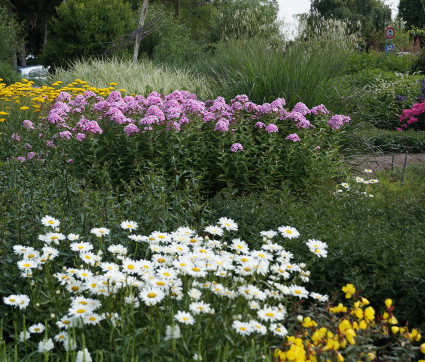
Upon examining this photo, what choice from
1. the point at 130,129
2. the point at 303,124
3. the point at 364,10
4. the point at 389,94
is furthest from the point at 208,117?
the point at 364,10

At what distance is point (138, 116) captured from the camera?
211 inches

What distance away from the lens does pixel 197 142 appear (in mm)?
4887

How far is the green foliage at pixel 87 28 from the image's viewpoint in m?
17.5

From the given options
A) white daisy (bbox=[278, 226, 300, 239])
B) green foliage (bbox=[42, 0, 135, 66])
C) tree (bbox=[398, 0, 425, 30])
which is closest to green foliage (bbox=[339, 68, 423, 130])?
white daisy (bbox=[278, 226, 300, 239])

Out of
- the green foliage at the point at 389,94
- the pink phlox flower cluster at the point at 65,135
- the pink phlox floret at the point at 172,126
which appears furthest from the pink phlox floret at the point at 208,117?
the green foliage at the point at 389,94

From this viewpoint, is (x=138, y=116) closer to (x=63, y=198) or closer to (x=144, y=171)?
(x=144, y=171)

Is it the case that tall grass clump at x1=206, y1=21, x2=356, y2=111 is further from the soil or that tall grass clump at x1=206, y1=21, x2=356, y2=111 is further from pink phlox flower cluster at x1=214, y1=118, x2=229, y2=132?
pink phlox flower cluster at x1=214, y1=118, x2=229, y2=132

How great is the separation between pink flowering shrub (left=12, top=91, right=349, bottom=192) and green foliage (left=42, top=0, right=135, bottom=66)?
13006mm

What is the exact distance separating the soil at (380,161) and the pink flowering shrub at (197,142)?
3.72 ft

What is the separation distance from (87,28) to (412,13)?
4325 centimetres

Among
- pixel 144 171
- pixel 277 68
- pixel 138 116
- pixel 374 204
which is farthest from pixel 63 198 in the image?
pixel 277 68

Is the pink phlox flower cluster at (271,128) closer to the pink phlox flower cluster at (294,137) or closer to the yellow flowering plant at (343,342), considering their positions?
the pink phlox flower cluster at (294,137)

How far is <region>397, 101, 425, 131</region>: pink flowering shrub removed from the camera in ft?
35.2

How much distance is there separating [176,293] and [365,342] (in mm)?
927
